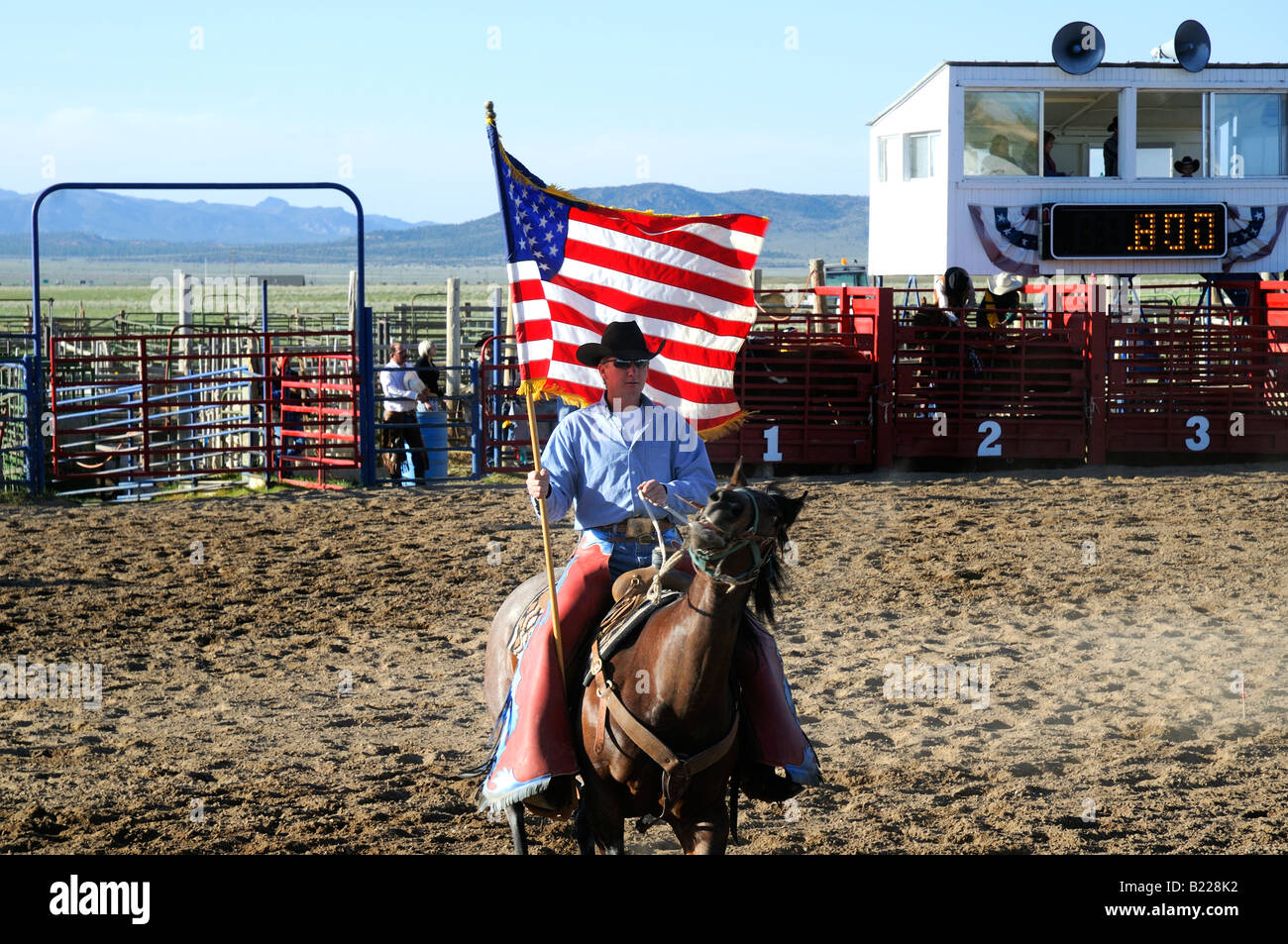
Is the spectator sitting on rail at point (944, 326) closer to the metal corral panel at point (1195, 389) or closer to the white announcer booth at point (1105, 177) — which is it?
the metal corral panel at point (1195, 389)

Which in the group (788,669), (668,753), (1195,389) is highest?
(1195,389)

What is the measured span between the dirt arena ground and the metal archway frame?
46.4 inches

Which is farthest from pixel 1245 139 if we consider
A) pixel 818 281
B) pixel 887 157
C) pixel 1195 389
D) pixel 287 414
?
pixel 287 414

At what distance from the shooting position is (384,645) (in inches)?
314

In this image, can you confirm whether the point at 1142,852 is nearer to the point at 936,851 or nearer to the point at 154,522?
the point at 936,851

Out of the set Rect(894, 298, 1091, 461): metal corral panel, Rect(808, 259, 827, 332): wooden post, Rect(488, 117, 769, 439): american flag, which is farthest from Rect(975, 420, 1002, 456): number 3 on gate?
Rect(488, 117, 769, 439): american flag

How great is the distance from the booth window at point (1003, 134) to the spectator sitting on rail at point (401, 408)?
9088 millimetres

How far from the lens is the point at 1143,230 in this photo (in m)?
18.8

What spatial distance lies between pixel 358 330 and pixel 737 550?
37.1ft

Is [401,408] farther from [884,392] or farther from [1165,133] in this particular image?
[1165,133]

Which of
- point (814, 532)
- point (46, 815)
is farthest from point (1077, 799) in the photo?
point (814, 532)

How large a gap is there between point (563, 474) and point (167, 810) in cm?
226

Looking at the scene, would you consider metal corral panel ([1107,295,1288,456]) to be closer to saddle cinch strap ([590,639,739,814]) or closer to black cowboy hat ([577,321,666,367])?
black cowboy hat ([577,321,666,367])

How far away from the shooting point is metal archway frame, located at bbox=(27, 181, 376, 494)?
12.8 metres
